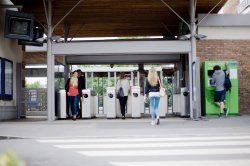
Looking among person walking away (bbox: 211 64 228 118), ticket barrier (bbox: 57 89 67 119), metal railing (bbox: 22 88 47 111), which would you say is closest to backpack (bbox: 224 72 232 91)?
person walking away (bbox: 211 64 228 118)

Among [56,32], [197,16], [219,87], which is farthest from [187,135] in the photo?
[56,32]

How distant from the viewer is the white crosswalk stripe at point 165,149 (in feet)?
17.6

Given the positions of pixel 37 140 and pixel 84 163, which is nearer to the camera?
pixel 84 163

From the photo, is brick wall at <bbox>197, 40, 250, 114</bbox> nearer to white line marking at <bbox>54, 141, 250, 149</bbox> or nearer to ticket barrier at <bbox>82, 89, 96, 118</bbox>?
ticket barrier at <bbox>82, 89, 96, 118</bbox>

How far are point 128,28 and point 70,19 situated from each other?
3.95 m

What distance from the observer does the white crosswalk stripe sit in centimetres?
537

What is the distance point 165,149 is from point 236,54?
10.9 m

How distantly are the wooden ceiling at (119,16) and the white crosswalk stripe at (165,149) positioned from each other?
9017 millimetres

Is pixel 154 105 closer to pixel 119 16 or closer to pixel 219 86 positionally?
pixel 219 86

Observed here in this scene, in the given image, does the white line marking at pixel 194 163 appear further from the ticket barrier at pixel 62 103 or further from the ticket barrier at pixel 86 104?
the ticket barrier at pixel 86 104

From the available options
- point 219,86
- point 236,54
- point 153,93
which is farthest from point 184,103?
point 153,93

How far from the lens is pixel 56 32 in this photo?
22719 millimetres

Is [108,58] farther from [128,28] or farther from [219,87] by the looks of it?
[219,87]

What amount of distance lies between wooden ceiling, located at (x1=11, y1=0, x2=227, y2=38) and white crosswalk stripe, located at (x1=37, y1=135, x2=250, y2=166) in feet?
29.6
